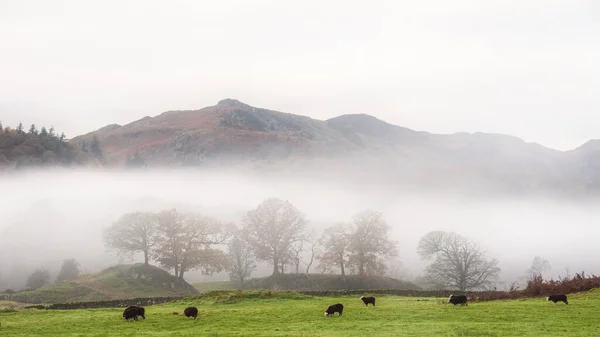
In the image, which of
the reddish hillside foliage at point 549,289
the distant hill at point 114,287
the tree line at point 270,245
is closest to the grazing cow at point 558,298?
the reddish hillside foliage at point 549,289

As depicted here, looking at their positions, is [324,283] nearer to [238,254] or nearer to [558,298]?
[238,254]

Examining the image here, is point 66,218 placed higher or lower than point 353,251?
higher

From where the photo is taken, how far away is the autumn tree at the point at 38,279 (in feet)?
304

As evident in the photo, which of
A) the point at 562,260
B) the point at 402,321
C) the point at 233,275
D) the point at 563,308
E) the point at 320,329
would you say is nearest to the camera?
the point at 320,329

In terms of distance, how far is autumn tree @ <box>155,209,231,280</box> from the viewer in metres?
88.7

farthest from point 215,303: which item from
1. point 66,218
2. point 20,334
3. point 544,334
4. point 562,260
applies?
point 562,260

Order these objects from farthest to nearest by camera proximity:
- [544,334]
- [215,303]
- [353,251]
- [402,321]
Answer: [353,251] < [215,303] < [402,321] < [544,334]

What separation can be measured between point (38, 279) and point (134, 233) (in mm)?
25554

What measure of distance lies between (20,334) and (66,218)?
124 metres

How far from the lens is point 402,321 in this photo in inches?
1420

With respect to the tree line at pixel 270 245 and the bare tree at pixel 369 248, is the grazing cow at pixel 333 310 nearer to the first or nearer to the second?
the tree line at pixel 270 245

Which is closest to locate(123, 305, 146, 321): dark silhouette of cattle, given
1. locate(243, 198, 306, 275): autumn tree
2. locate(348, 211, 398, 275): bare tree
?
locate(243, 198, 306, 275): autumn tree

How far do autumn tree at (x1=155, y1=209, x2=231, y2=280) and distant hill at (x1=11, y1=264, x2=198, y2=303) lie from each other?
339 centimetres

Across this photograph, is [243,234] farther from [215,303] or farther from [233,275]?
[215,303]
